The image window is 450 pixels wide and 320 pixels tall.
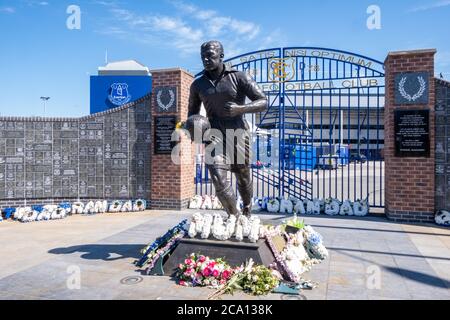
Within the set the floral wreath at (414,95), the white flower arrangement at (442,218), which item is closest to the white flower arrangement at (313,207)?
the white flower arrangement at (442,218)

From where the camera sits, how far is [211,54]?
379 cm

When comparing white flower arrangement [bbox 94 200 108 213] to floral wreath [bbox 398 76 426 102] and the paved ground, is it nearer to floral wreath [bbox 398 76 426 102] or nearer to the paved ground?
the paved ground

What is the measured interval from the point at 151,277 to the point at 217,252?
2.47 ft

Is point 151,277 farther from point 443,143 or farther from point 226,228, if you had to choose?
point 443,143

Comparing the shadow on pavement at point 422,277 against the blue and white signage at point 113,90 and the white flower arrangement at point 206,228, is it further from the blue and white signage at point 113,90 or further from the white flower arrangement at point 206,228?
the blue and white signage at point 113,90

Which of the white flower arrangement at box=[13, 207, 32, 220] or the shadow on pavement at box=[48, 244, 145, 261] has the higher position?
the white flower arrangement at box=[13, 207, 32, 220]

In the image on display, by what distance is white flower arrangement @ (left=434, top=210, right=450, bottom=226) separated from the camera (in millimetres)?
6504

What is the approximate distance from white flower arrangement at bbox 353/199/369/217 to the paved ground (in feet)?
2.40

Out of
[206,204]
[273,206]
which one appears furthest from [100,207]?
[273,206]

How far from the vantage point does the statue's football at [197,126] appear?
12.6 feet

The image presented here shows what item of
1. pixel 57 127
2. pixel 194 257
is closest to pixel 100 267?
pixel 194 257

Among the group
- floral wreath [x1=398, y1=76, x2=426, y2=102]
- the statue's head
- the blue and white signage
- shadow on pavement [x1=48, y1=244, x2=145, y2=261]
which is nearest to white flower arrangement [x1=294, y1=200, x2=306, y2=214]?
floral wreath [x1=398, y1=76, x2=426, y2=102]

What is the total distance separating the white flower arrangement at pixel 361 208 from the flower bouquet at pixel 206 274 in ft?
16.2
